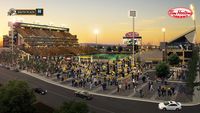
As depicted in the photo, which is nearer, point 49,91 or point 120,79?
point 49,91

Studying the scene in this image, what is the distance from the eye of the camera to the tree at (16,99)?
36406 mm

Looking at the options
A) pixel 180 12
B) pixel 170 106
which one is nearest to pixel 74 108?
pixel 170 106

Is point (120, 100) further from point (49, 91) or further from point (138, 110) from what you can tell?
point (49, 91)

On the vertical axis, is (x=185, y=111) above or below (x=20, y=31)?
below

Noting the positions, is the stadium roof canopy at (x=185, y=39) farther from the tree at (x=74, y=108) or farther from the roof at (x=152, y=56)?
the tree at (x=74, y=108)

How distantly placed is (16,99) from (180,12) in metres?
79.6

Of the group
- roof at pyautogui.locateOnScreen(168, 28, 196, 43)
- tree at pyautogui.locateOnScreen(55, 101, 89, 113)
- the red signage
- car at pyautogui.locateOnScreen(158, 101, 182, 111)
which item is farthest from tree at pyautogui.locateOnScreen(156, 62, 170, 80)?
roof at pyautogui.locateOnScreen(168, 28, 196, 43)

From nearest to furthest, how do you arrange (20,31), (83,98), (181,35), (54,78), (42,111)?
(42,111) < (83,98) < (54,78) < (181,35) < (20,31)

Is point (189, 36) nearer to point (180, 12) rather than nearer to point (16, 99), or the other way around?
point (180, 12)

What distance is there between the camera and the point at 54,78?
79188 millimetres

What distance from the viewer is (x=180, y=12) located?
346 ft

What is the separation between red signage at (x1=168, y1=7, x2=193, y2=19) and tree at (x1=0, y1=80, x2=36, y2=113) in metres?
75.4

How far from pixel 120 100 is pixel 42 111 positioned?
14077 millimetres

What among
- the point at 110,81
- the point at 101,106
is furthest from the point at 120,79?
the point at 101,106
